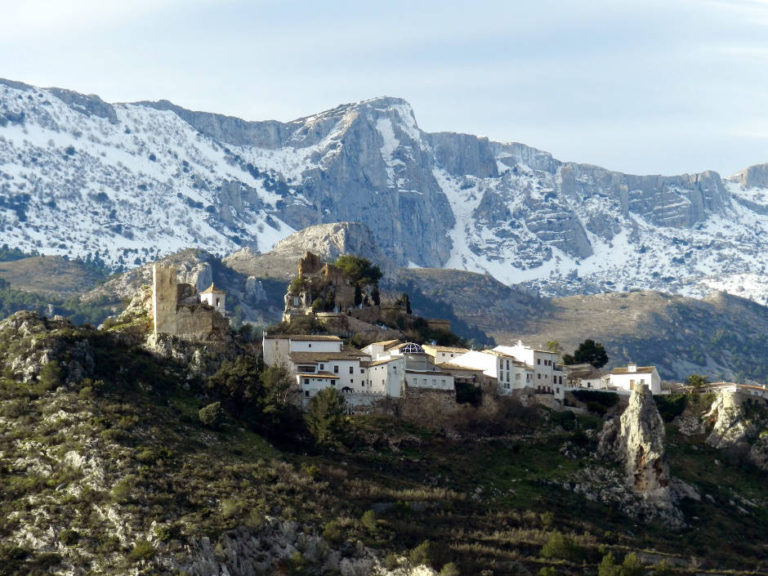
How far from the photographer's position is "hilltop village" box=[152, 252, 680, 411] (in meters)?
132

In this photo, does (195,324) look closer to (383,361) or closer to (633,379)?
(383,361)

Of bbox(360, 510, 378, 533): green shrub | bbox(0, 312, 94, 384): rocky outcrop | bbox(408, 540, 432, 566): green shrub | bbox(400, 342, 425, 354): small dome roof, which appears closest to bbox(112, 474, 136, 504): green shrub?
bbox(360, 510, 378, 533): green shrub

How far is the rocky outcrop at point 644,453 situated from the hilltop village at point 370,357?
3.85 metres

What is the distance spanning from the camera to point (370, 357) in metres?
138

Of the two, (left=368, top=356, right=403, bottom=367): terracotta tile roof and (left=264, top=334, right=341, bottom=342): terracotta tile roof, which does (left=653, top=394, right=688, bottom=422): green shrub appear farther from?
(left=264, top=334, right=341, bottom=342): terracotta tile roof

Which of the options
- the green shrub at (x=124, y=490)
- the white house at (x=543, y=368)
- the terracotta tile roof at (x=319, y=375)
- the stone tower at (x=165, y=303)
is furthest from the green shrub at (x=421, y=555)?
the white house at (x=543, y=368)

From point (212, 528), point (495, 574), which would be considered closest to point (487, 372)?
point (495, 574)

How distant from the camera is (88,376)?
4754 inches

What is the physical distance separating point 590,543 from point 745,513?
24.8 m

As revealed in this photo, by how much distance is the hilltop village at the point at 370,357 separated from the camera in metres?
132

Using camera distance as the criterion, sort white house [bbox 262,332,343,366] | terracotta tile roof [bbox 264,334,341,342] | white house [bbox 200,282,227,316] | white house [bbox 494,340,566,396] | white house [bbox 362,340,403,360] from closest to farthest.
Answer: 1. white house [bbox 262,332,343,366]
2. terracotta tile roof [bbox 264,334,341,342]
3. white house [bbox 362,340,403,360]
4. white house [bbox 200,282,227,316]
5. white house [bbox 494,340,566,396]

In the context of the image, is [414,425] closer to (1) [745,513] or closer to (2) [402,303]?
(1) [745,513]

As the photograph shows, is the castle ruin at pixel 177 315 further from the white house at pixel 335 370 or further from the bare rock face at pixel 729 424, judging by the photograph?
the bare rock face at pixel 729 424

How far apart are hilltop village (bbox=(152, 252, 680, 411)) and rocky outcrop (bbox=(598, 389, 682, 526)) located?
3.85 metres
